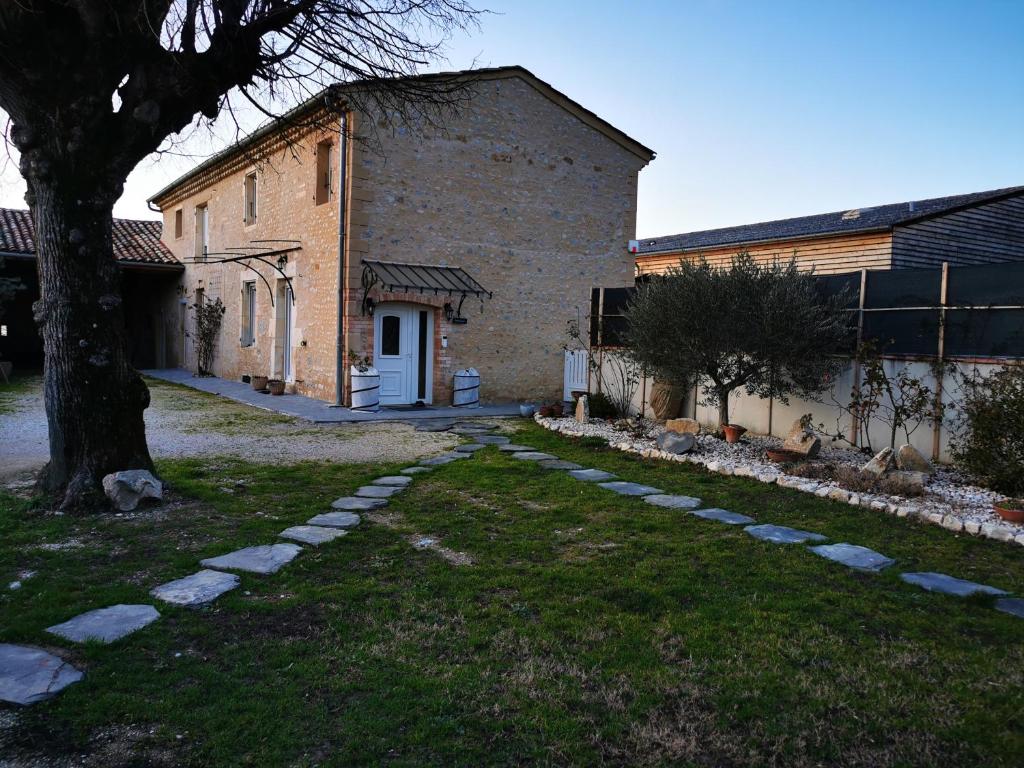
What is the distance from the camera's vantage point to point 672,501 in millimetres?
6223

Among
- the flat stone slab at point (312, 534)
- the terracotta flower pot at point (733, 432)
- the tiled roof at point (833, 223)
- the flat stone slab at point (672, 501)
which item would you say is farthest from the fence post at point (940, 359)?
the tiled roof at point (833, 223)

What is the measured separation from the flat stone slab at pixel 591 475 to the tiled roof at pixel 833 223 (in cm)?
1136

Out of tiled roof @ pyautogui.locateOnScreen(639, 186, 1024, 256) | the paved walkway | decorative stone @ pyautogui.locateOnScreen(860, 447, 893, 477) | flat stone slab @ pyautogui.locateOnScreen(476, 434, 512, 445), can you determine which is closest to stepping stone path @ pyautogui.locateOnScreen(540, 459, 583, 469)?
flat stone slab @ pyautogui.locateOnScreen(476, 434, 512, 445)

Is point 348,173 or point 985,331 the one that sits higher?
point 348,173

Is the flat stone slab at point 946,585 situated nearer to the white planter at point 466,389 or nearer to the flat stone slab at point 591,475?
the flat stone slab at point 591,475

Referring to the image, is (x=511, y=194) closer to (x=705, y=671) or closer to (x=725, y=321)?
(x=725, y=321)

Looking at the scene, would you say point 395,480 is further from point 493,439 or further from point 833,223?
point 833,223

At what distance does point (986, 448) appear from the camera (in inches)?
259

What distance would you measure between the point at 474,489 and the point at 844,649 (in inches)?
152

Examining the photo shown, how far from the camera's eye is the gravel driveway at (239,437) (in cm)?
811

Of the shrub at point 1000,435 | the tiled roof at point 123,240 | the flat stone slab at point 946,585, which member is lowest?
the flat stone slab at point 946,585

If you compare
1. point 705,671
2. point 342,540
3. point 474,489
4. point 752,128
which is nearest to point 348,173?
point 752,128

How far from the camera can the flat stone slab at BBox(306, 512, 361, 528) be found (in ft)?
17.3

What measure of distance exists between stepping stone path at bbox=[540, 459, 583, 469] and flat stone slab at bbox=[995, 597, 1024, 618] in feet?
14.3
